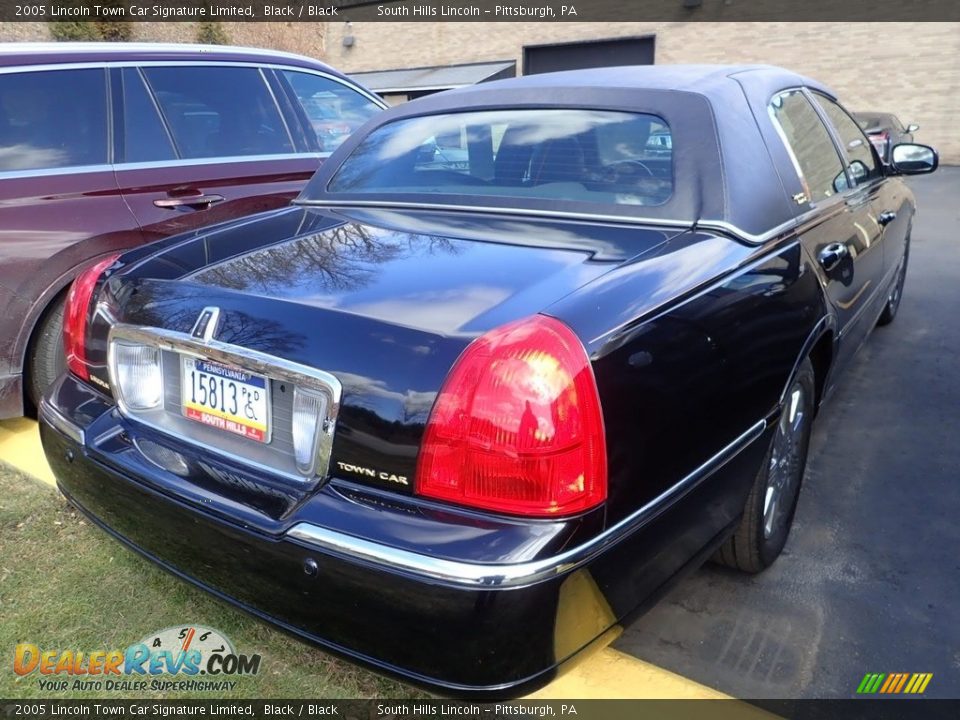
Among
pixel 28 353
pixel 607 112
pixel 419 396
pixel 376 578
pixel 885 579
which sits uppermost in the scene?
pixel 607 112

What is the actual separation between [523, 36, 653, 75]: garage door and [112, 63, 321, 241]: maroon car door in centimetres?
1732

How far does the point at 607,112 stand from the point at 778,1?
19.2m

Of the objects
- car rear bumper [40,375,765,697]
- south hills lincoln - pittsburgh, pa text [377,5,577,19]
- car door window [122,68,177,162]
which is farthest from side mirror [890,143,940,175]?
south hills lincoln - pittsburgh, pa text [377,5,577,19]

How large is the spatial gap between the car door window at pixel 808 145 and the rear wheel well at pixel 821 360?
A: 0.53 metres

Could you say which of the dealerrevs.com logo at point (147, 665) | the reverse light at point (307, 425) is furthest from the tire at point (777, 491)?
the dealerrevs.com logo at point (147, 665)

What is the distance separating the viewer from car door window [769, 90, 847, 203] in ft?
9.73

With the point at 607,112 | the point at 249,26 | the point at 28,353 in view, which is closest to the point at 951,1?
the point at 607,112

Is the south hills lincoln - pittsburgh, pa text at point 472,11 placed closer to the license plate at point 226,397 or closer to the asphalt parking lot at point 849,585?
the asphalt parking lot at point 849,585

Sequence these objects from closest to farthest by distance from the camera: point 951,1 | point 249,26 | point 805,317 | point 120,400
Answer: point 120,400
point 805,317
point 951,1
point 249,26

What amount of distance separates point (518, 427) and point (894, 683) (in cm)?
150

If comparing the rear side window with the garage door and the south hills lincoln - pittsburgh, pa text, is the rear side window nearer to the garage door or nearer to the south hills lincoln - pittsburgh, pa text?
the garage door

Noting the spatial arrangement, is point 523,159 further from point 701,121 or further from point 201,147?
point 201,147

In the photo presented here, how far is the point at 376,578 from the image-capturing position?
166 cm

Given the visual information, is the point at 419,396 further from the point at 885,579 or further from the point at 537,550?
the point at 885,579
